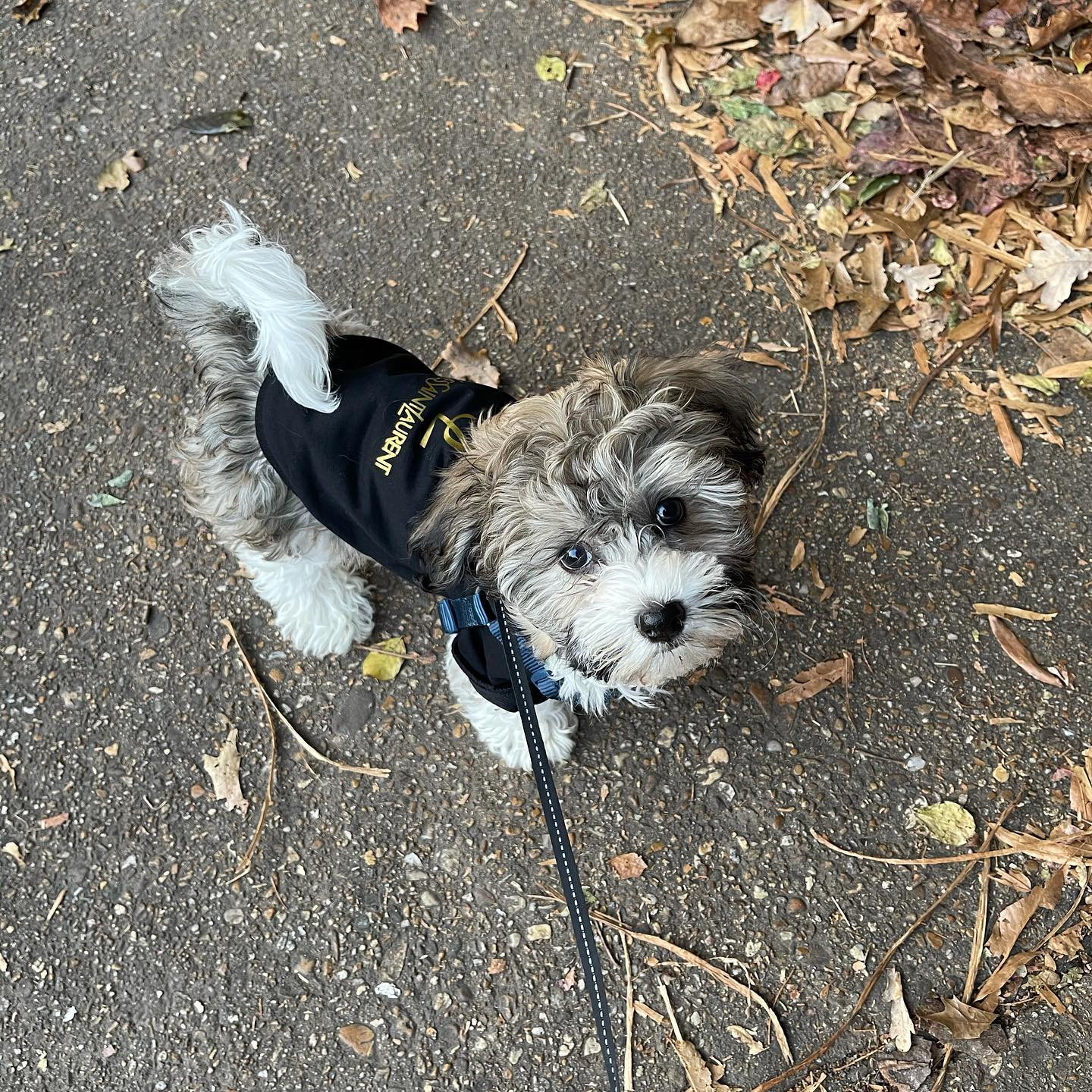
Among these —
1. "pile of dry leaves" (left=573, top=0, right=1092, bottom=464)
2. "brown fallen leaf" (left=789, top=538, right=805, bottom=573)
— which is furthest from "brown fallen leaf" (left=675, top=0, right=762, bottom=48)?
"brown fallen leaf" (left=789, top=538, right=805, bottom=573)

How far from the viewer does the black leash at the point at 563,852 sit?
8.71ft

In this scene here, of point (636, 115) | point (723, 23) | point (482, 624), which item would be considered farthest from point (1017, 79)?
point (482, 624)

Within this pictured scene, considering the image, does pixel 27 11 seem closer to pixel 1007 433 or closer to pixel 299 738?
pixel 299 738

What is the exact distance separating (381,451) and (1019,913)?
2784 mm

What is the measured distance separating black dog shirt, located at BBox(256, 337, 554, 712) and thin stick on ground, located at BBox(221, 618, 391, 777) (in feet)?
2.74

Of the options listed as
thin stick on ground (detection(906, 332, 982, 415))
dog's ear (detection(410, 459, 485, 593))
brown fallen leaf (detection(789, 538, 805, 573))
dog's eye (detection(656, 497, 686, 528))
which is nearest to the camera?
dog's eye (detection(656, 497, 686, 528))

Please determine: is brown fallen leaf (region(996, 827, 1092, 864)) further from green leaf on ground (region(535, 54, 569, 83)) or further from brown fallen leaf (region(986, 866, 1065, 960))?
green leaf on ground (region(535, 54, 569, 83))

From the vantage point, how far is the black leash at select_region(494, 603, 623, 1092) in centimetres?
266

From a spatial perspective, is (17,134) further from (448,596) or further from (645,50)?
(448,596)

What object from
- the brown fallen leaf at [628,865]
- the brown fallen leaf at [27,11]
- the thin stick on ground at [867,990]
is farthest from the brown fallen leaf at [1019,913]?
the brown fallen leaf at [27,11]

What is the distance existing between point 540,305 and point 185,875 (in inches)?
119

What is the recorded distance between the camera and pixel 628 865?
3.48 meters

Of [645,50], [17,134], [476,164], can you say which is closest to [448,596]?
A: [476,164]

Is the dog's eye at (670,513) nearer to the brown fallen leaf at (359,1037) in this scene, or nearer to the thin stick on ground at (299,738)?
the thin stick on ground at (299,738)
